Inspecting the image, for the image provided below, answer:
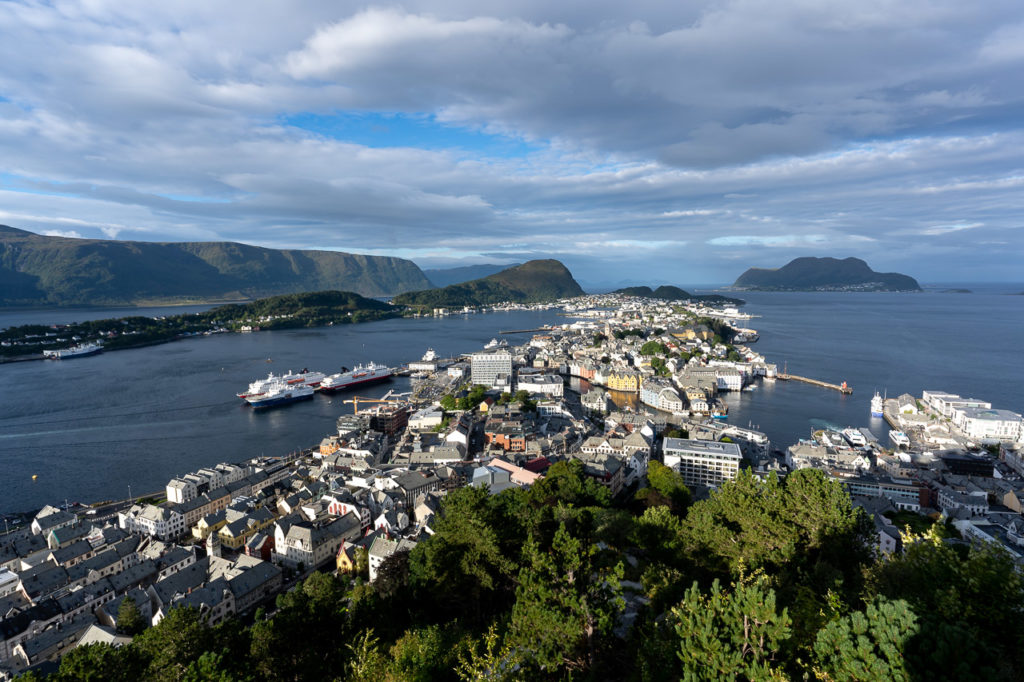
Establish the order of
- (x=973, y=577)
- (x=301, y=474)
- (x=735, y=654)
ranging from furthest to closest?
(x=301, y=474) → (x=973, y=577) → (x=735, y=654)

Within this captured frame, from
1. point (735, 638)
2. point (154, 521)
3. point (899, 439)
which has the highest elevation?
point (735, 638)

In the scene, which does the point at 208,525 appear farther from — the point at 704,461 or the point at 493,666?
the point at 704,461

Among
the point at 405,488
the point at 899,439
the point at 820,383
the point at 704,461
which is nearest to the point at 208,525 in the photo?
the point at 405,488

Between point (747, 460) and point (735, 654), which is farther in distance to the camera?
point (747, 460)

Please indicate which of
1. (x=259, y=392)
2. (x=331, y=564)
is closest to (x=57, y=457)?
(x=259, y=392)

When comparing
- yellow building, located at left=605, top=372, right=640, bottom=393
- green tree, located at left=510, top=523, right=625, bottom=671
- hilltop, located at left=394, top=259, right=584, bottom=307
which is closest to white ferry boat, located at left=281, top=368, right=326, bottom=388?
yellow building, located at left=605, top=372, right=640, bottom=393

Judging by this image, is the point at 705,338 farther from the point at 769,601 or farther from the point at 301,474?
the point at 769,601

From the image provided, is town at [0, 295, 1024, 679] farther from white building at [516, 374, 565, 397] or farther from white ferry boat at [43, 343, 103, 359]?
white ferry boat at [43, 343, 103, 359]
